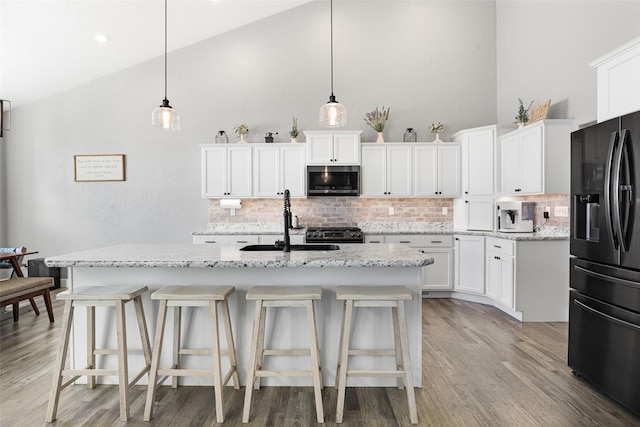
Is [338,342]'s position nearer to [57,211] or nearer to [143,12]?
[143,12]

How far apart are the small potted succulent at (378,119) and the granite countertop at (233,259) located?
3006mm

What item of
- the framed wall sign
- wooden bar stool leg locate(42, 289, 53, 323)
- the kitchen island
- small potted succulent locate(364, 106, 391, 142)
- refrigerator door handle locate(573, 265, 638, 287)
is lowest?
wooden bar stool leg locate(42, 289, 53, 323)

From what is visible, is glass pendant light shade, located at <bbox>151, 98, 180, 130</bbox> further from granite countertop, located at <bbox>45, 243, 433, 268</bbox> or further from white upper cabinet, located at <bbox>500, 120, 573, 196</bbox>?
white upper cabinet, located at <bbox>500, 120, 573, 196</bbox>

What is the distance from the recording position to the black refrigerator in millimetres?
2170

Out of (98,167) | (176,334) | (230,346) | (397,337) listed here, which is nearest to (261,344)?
(230,346)

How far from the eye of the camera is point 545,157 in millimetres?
4004

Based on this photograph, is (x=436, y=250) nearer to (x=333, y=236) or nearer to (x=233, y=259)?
(x=333, y=236)

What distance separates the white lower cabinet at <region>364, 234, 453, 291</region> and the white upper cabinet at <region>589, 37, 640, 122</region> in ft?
8.57

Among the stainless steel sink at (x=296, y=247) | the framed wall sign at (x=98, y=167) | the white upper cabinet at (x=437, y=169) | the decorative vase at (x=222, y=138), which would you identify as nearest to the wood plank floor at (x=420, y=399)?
the stainless steel sink at (x=296, y=247)

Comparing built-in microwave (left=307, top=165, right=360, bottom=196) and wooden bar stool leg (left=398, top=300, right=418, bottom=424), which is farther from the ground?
built-in microwave (left=307, top=165, right=360, bottom=196)

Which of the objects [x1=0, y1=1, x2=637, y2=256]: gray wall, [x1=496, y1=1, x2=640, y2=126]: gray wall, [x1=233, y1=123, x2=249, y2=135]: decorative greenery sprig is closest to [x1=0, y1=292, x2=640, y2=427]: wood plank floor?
[x1=496, y1=1, x2=640, y2=126]: gray wall

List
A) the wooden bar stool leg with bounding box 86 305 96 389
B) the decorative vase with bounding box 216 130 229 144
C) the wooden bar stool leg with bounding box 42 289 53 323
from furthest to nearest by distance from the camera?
the decorative vase with bounding box 216 130 229 144 → the wooden bar stool leg with bounding box 42 289 53 323 → the wooden bar stool leg with bounding box 86 305 96 389

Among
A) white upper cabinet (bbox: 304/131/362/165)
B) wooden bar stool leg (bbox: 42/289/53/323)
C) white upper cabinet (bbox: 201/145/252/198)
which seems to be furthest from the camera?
white upper cabinet (bbox: 201/145/252/198)

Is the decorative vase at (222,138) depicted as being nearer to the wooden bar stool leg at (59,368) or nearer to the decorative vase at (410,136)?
the decorative vase at (410,136)
